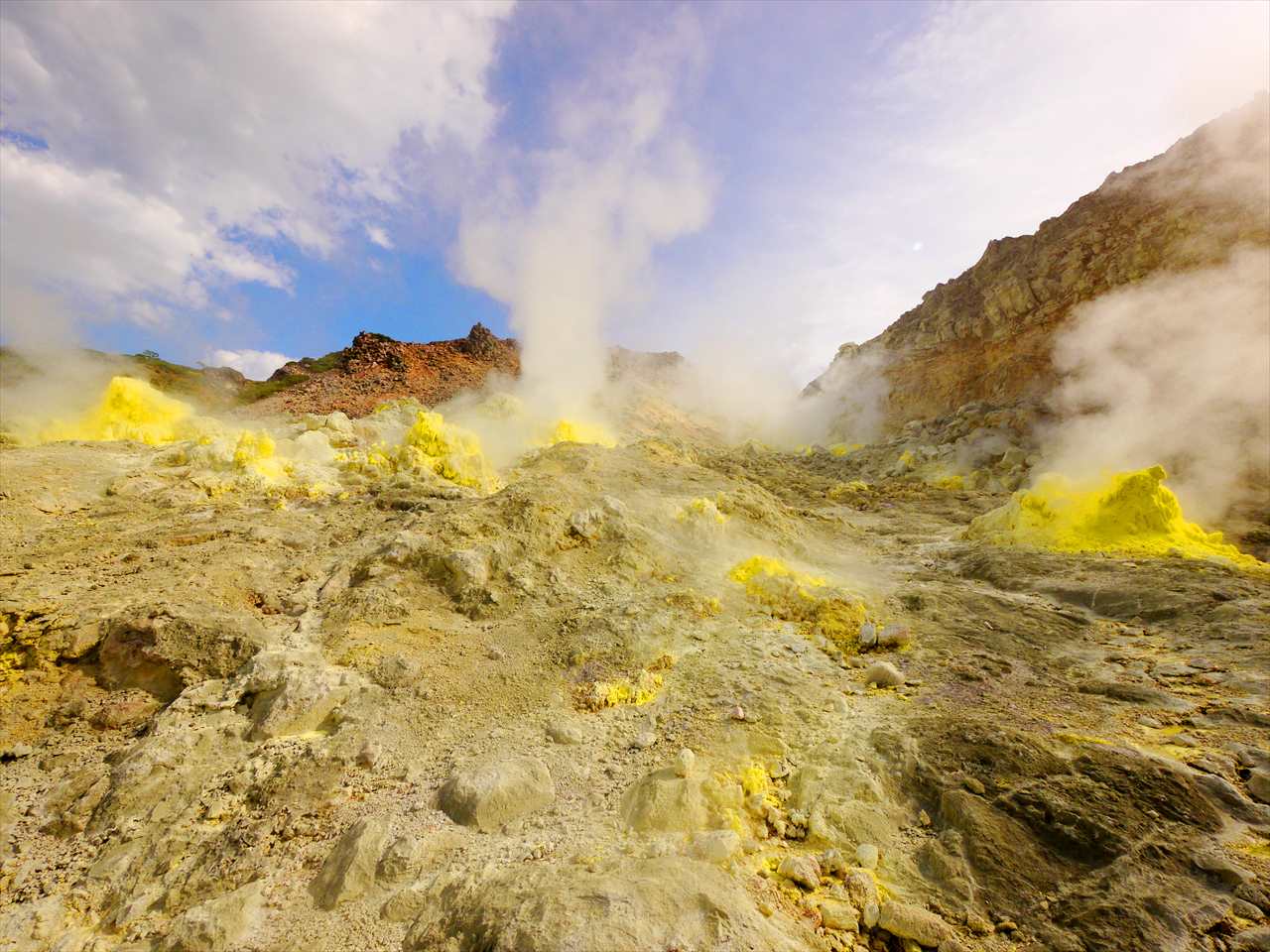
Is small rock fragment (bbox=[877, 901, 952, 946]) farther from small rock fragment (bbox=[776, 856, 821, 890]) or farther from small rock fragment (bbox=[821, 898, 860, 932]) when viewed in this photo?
small rock fragment (bbox=[776, 856, 821, 890])

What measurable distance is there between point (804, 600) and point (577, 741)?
3080 mm

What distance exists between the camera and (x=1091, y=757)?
3109mm

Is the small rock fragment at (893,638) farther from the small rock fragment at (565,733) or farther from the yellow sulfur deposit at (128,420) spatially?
the yellow sulfur deposit at (128,420)

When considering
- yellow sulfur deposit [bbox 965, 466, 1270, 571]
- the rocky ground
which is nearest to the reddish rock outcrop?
the rocky ground

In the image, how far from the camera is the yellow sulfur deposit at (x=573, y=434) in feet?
43.1

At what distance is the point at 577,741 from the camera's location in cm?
355

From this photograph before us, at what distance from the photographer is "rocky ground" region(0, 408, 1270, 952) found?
2.38 metres

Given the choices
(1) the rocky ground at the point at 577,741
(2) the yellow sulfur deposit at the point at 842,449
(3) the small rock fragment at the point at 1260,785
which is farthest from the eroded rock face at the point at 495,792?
(2) the yellow sulfur deposit at the point at 842,449

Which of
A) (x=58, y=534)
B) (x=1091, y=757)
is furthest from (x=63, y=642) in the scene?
(x=1091, y=757)

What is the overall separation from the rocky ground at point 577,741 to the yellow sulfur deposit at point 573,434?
6383mm

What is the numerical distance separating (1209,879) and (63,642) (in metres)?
6.83

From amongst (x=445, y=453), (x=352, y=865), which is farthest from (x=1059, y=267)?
(x=352, y=865)

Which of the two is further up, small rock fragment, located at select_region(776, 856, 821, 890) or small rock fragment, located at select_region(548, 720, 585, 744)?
small rock fragment, located at select_region(548, 720, 585, 744)

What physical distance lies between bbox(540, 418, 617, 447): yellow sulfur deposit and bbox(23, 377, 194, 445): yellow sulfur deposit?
6604 millimetres
